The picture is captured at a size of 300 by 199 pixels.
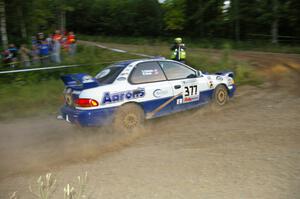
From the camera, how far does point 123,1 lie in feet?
175

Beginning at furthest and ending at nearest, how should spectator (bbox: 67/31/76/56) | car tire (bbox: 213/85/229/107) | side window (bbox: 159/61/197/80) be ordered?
spectator (bbox: 67/31/76/56)
car tire (bbox: 213/85/229/107)
side window (bbox: 159/61/197/80)

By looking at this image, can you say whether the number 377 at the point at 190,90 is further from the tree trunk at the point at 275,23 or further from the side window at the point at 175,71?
the tree trunk at the point at 275,23

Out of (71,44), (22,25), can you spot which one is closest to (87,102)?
(71,44)

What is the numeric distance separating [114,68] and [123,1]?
47.2 metres

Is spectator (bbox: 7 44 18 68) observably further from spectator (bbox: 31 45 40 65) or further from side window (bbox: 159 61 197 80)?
side window (bbox: 159 61 197 80)

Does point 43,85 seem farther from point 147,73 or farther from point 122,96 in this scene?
point 122,96

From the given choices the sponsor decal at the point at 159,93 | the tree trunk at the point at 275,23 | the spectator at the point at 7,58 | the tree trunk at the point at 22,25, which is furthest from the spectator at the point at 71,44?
the tree trunk at the point at 275,23

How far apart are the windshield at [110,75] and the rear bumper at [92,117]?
706 millimetres

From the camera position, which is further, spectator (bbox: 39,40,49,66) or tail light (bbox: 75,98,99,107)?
spectator (bbox: 39,40,49,66)

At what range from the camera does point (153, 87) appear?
8023 mm

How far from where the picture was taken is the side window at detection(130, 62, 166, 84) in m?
7.89

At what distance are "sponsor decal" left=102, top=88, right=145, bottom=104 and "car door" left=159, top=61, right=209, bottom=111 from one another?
914 millimetres

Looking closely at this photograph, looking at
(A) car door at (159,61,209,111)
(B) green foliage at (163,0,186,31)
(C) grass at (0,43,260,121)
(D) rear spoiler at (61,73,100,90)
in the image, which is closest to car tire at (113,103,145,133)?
(D) rear spoiler at (61,73,100,90)

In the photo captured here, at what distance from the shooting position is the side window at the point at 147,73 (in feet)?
25.9
